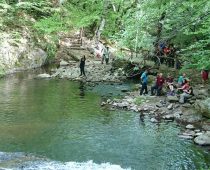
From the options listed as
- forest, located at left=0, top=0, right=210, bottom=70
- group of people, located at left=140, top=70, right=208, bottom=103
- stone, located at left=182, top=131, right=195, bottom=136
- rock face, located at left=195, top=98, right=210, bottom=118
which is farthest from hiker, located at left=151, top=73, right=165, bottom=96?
stone, located at left=182, top=131, right=195, bottom=136

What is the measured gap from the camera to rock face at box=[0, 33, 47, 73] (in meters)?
39.8

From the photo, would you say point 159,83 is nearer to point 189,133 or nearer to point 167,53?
point 189,133

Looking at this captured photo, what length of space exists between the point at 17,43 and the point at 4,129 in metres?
22.5

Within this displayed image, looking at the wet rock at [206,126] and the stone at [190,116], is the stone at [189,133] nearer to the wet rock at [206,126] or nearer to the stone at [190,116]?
the wet rock at [206,126]

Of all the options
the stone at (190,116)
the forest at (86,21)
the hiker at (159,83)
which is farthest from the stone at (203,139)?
the forest at (86,21)

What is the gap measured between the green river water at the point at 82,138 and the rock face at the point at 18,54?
11.3 m

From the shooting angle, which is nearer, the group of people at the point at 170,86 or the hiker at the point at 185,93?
the hiker at the point at 185,93

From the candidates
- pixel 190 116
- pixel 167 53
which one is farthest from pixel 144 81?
pixel 167 53

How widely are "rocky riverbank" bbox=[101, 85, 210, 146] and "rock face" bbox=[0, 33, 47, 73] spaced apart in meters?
15.0

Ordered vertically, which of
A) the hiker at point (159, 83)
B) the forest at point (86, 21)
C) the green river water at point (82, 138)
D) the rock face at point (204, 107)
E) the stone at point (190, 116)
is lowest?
the green river water at point (82, 138)

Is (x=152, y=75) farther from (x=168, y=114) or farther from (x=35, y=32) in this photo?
(x=35, y=32)

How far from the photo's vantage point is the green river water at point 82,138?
16.8 metres

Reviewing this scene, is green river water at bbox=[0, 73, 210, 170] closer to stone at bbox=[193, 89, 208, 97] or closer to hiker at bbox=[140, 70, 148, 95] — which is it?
hiker at bbox=[140, 70, 148, 95]

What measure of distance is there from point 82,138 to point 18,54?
2342 cm
